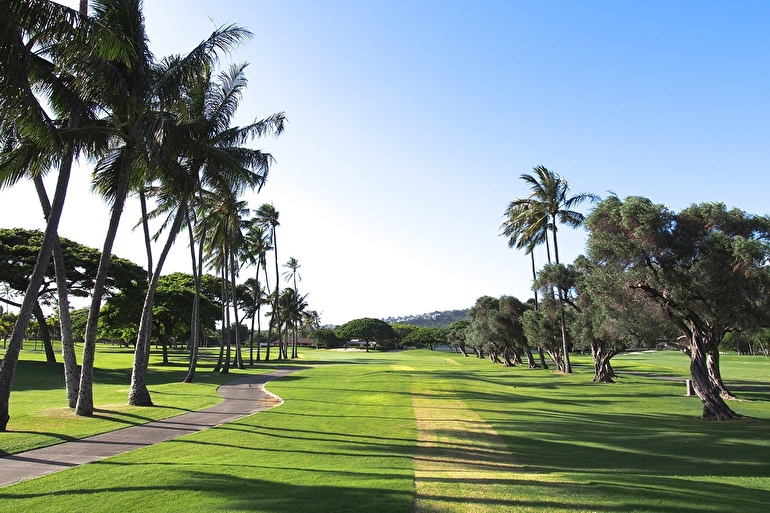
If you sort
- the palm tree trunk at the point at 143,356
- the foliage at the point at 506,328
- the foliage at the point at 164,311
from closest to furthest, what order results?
1. the palm tree trunk at the point at 143,356
2. the foliage at the point at 164,311
3. the foliage at the point at 506,328

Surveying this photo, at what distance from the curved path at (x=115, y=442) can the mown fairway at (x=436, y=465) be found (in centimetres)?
62

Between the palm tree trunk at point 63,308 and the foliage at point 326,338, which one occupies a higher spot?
the palm tree trunk at point 63,308

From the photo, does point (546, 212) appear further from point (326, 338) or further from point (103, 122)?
point (326, 338)

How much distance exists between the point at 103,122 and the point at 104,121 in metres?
0.13

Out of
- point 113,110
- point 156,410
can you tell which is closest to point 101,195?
point 113,110

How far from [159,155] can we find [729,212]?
21.0 metres

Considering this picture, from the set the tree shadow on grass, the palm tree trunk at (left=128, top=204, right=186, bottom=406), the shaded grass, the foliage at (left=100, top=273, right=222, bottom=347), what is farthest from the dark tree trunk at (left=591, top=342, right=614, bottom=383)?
the foliage at (left=100, top=273, right=222, bottom=347)

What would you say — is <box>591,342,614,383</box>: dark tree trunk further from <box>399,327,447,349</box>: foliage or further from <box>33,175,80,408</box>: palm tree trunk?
<box>399,327,447,349</box>: foliage

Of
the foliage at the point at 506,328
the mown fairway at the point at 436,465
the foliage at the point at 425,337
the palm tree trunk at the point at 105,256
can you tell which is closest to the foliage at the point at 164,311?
the palm tree trunk at the point at 105,256

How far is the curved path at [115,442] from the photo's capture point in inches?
372

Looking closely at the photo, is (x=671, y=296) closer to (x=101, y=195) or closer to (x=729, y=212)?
(x=729, y=212)

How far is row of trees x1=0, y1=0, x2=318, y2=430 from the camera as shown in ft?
35.5

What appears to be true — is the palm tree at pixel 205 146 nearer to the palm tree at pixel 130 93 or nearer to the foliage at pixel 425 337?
the palm tree at pixel 130 93

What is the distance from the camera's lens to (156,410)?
18.0 metres
